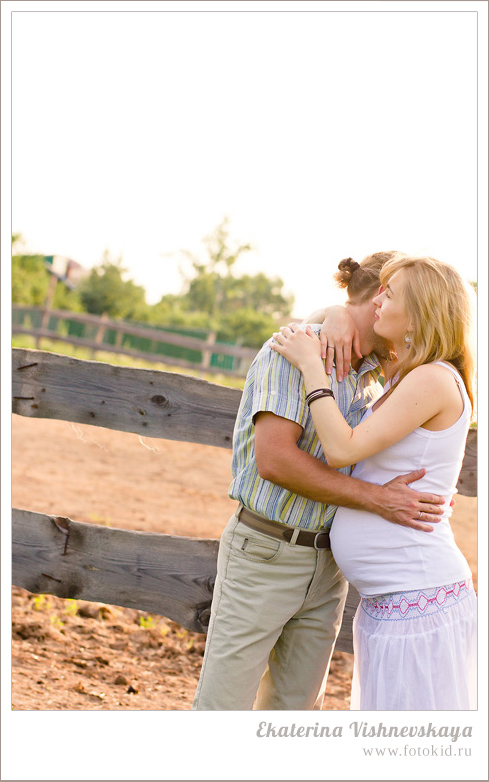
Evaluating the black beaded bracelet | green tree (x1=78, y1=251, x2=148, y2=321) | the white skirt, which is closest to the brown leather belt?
the white skirt

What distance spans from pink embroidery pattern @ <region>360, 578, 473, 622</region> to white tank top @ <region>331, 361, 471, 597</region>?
0.02 metres

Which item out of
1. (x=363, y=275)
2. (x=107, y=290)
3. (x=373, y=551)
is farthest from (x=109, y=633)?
(x=107, y=290)

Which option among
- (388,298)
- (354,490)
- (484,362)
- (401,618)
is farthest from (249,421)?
(484,362)

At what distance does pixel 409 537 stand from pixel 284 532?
36cm

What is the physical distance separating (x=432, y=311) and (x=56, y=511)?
4536 mm

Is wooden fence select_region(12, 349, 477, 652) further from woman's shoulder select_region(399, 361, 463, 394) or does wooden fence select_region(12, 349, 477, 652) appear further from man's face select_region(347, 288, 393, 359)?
woman's shoulder select_region(399, 361, 463, 394)

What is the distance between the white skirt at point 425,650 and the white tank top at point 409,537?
0.05 metres

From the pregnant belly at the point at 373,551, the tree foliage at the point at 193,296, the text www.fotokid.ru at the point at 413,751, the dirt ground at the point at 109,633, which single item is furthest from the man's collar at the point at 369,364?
the tree foliage at the point at 193,296

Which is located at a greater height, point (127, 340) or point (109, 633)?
point (127, 340)

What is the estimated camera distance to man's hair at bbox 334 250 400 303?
2.21 m

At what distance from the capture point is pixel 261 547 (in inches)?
80.2

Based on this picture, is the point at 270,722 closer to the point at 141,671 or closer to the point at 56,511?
the point at 141,671

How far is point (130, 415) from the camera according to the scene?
2.83 meters

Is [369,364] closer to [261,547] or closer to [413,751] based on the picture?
[261,547]
